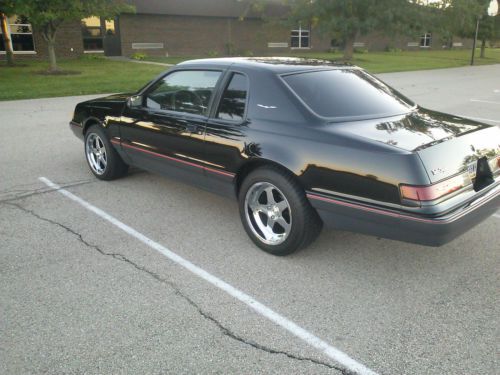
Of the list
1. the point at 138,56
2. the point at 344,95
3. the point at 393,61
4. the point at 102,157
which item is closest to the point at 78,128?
the point at 102,157

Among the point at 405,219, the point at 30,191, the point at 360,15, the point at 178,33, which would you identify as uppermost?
the point at 360,15

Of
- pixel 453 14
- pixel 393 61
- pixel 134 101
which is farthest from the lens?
pixel 393 61

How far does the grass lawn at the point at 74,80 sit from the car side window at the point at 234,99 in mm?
10766

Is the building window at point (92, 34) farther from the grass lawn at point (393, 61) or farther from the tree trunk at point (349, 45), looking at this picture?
the tree trunk at point (349, 45)

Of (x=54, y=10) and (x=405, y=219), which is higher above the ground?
(x=54, y=10)

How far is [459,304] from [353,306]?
74 cm

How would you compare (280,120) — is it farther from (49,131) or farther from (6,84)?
(6,84)

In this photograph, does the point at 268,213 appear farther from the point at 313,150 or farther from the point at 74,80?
the point at 74,80

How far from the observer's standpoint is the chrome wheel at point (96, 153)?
588 cm

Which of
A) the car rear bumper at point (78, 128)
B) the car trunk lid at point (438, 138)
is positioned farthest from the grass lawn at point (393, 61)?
the car trunk lid at point (438, 138)

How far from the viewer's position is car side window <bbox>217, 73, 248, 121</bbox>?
4117 mm

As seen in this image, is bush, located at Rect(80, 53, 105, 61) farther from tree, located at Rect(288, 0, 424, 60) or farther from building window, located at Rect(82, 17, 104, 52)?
tree, located at Rect(288, 0, 424, 60)

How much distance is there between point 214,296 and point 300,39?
36510 mm

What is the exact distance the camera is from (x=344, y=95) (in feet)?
13.5
